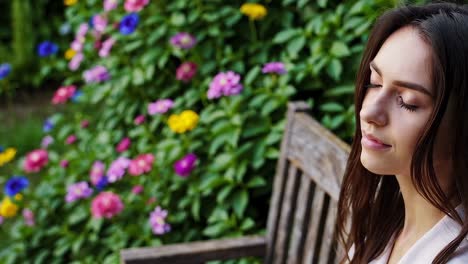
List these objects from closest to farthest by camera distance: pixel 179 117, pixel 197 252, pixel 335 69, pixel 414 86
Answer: pixel 414 86 → pixel 197 252 → pixel 335 69 → pixel 179 117

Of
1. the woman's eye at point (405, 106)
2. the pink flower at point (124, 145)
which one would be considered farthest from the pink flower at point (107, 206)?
the woman's eye at point (405, 106)

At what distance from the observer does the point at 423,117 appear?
117 centimetres

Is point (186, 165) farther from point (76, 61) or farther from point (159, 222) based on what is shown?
point (76, 61)

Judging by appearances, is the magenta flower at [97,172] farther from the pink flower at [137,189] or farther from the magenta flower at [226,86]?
the magenta flower at [226,86]

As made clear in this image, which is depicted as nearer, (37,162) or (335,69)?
(335,69)

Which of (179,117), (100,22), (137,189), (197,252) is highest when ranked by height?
(100,22)

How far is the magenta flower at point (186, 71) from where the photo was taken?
298 centimetres

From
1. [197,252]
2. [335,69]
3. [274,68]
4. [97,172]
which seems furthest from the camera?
[97,172]

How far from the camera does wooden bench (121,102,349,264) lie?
6.40ft

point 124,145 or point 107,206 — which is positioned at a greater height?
point 124,145

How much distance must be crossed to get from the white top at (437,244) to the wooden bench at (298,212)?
60cm

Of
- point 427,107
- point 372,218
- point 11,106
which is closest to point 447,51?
point 427,107

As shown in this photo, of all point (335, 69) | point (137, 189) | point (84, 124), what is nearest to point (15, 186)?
point (84, 124)

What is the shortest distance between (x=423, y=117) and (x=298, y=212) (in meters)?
0.99
